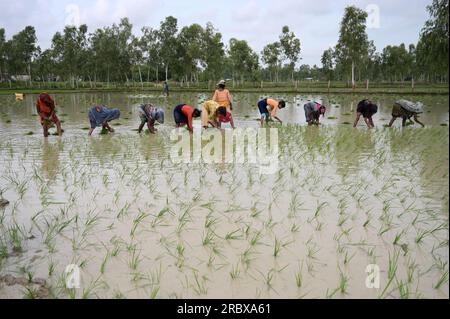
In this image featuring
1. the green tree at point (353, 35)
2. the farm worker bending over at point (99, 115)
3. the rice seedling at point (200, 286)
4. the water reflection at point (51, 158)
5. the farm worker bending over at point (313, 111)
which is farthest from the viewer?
the green tree at point (353, 35)

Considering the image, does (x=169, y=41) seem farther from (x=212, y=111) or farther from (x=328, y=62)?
(x=212, y=111)

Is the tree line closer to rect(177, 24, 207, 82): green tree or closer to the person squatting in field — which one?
rect(177, 24, 207, 82): green tree

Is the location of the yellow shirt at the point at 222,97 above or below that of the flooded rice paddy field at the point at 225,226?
above

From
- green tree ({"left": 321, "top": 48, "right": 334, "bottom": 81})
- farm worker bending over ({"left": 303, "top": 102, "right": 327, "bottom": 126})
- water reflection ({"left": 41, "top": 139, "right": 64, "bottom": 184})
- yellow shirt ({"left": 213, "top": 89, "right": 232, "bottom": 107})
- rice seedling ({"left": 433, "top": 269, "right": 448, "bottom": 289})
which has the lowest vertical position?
rice seedling ({"left": 433, "top": 269, "right": 448, "bottom": 289})

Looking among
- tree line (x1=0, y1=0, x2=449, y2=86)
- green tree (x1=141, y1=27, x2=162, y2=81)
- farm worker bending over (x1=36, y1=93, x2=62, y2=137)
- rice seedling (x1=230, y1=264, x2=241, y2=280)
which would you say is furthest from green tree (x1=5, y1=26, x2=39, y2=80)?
rice seedling (x1=230, y1=264, x2=241, y2=280)

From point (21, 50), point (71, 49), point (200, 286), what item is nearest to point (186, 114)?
→ point (200, 286)

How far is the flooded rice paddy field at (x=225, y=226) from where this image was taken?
3.05 meters

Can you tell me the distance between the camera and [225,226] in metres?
4.19

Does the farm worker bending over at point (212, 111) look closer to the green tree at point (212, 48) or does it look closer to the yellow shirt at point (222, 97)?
the yellow shirt at point (222, 97)

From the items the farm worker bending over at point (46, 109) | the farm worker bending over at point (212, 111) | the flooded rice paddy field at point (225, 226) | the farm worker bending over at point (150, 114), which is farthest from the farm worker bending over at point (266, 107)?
the farm worker bending over at point (46, 109)

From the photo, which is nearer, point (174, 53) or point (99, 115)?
point (99, 115)

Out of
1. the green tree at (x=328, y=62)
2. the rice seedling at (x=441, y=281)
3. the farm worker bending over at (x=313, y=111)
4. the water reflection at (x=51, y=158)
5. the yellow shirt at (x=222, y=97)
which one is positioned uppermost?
the green tree at (x=328, y=62)

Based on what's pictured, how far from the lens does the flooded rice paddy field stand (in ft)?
10.0
